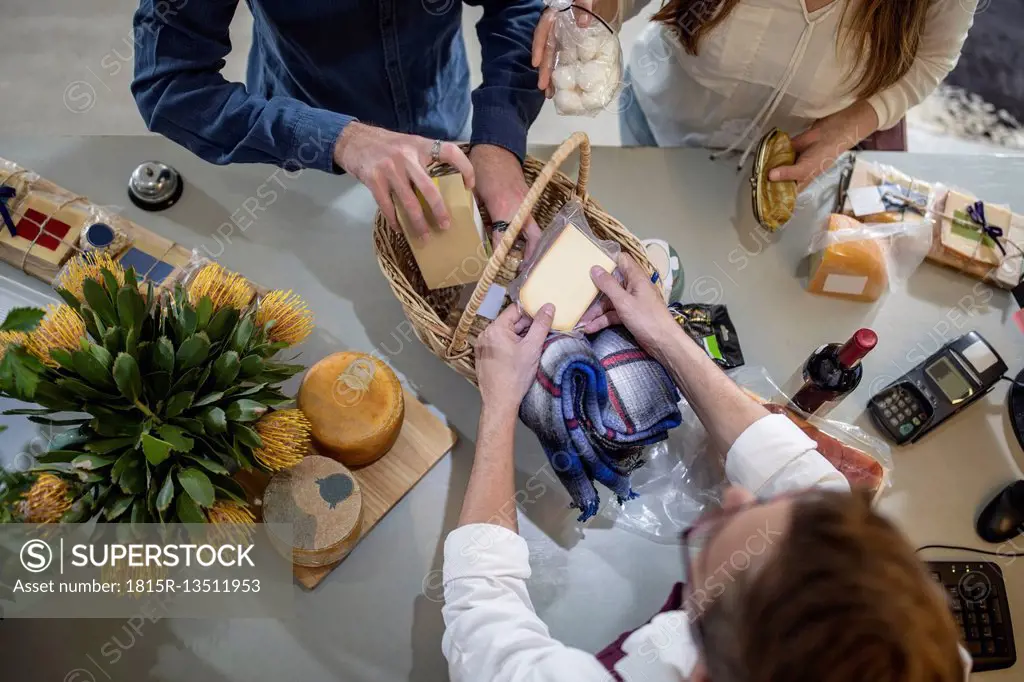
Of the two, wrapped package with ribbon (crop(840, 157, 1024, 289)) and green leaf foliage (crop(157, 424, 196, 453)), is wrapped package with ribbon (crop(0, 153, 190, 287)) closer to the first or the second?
green leaf foliage (crop(157, 424, 196, 453))

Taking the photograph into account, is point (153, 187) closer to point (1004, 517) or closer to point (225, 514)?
point (225, 514)

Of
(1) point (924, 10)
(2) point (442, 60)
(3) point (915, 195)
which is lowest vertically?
(3) point (915, 195)

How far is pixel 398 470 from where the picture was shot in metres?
1.06

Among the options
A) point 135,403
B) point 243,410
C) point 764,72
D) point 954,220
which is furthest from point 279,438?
point 954,220

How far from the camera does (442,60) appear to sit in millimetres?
1310

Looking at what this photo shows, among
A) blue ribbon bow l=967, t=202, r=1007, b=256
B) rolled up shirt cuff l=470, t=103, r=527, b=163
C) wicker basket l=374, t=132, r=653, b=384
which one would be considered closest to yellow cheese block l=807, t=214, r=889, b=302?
blue ribbon bow l=967, t=202, r=1007, b=256

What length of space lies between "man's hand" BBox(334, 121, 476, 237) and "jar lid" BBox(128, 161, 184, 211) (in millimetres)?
408

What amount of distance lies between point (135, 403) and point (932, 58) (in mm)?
1431

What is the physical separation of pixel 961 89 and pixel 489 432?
86.9 inches

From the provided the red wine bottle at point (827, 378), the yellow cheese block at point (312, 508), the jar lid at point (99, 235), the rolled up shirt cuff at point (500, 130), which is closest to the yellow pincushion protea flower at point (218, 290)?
the yellow cheese block at point (312, 508)

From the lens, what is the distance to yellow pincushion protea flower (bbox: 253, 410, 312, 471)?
0.84 metres

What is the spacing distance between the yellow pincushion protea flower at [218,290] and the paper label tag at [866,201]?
1.10 meters

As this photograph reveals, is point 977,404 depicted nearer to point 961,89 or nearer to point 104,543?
point 104,543

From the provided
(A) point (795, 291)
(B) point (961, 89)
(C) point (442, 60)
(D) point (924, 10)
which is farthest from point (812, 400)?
(B) point (961, 89)
